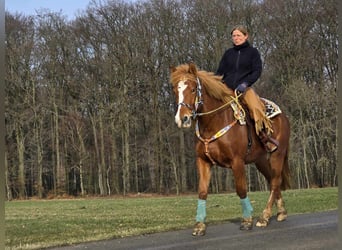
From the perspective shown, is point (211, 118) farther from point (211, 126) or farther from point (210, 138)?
point (210, 138)

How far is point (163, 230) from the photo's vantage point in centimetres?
875

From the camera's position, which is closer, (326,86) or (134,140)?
(326,86)

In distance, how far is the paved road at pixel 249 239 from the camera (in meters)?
6.20

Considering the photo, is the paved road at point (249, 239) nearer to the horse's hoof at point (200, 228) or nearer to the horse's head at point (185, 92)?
the horse's hoof at point (200, 228)

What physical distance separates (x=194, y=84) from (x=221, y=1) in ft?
84.3

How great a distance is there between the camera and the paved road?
6195 millimetres

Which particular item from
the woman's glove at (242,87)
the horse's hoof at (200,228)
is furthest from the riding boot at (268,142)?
the horse's hoof at (200,228)

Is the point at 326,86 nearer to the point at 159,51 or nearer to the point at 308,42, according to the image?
the point at 308,42

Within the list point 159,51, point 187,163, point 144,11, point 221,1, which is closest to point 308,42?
point 221,1

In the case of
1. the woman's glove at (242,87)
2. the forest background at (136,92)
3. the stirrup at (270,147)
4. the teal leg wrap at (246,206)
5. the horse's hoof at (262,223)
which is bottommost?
the horse's hoof at (262,223)

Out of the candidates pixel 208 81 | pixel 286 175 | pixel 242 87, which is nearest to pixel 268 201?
pixel 286 175

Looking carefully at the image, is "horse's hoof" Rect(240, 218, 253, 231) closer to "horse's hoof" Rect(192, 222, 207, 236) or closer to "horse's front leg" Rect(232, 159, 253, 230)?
"horse's front leg" Rect(232, 159, 253, 230)

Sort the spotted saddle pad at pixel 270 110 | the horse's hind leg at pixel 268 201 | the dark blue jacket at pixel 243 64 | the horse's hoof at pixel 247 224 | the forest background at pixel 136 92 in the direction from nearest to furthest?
the dark blue jacket at pixel 243 64
the horse's hoof at pixel 247 224
the spotted saddle pad at pixel 270 110
the horse's hind leg at pixel 268 201
the forest background at pixel 136 92

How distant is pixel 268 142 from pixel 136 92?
31.7 metres
